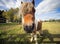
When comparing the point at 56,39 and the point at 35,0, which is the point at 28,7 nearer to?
the point at 35,0

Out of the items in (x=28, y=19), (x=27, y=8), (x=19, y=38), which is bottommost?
(x=19, y=38)

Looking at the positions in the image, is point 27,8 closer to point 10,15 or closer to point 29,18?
point 29,18

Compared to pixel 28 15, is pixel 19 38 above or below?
below

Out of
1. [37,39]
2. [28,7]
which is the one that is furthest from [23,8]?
[37,39]

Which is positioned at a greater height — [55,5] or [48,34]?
[55,5]

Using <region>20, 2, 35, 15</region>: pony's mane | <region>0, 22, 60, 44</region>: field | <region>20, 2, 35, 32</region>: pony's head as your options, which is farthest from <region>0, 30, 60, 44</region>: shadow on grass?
<region>20, 2, 35, 15</region>: pony's mane

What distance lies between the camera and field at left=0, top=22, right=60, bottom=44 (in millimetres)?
2611

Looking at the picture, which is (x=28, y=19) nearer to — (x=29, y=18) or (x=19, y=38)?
(x=29, y=18)

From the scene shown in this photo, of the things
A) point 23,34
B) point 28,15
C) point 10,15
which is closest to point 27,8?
point 28,15

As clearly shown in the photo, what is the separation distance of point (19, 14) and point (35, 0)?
0.98 feet

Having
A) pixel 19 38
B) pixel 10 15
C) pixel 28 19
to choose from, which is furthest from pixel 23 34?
pixel 10 15

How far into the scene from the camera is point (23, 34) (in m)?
2.64

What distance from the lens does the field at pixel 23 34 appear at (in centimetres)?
261

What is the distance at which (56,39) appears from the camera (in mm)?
2609
